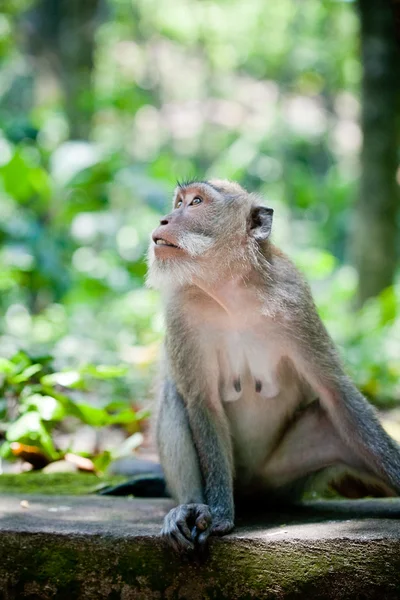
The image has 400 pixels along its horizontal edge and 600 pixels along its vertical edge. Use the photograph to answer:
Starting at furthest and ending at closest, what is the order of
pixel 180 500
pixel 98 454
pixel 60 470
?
pixel 98 454 → pixel 60 470 → pixel 180 500

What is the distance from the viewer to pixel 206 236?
3158 mm

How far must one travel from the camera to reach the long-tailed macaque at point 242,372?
3010mm

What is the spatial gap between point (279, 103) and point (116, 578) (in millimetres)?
17840

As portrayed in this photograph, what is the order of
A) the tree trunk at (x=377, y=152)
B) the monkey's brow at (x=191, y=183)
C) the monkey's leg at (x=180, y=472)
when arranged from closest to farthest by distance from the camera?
the monkey's leg at (x=180, y=472)
the monkey's brow at (x=191, y=183)
the tree trunk at (x=377, y=152)

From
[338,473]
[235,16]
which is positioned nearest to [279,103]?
[235,16]

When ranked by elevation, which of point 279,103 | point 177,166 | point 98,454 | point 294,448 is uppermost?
point 279,103

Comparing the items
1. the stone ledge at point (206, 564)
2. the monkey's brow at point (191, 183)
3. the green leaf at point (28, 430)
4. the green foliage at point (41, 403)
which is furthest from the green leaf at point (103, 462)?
the monkey's brow at point (191, 183)

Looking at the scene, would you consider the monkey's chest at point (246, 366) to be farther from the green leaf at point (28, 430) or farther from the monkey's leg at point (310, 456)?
the green leaf at point (28, 430)

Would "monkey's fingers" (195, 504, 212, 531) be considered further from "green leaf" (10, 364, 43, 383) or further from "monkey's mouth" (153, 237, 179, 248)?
"green leaf" (10, 364, 43, 383)

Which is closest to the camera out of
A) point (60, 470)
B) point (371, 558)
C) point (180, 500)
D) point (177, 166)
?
point (371, 558)

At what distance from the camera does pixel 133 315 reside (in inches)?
344

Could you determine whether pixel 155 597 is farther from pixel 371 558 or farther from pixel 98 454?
pixel 98 454

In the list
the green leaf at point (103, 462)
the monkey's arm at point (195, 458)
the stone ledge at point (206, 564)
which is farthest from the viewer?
the green leaf at point (103, 462)

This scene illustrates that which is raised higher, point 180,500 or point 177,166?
point 177,166
